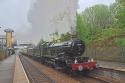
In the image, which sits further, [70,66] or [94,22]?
[94,22]

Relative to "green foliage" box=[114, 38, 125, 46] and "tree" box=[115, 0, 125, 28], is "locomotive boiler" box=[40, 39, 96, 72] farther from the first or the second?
"tree" box=[115, 0, 125, 28]

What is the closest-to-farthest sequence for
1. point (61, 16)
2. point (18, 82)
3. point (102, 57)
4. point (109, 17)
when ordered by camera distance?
1. point (18, 82)
2. point (61, 16)
3. point (102, 57)
4. point (109, 17)

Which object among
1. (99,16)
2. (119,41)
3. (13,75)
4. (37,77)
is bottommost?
(37,77)

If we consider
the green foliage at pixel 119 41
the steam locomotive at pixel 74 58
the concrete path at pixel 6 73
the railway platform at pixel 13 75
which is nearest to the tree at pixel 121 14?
the green foliage at pixel 119 41

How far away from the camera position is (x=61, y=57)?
2544 centimetres

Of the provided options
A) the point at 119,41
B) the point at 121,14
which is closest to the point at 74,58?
the point at 119,41

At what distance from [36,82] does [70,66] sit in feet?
9.52

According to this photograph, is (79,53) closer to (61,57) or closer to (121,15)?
(61,57)

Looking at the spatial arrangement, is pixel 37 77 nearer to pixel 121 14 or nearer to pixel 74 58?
pixel 74 58

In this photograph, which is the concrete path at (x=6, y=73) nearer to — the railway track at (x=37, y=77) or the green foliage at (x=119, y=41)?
the railway track at (x=37, y=77)

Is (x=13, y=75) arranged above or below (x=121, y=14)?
below

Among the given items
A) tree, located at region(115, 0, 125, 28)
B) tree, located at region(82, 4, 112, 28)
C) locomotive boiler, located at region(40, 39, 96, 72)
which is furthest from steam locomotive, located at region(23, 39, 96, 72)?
tree, located at region(82, 4, 112, 28)

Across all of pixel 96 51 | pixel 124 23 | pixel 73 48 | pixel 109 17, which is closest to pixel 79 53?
pixel 73 48

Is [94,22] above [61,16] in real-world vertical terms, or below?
above
